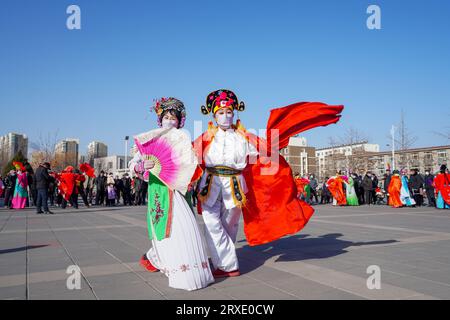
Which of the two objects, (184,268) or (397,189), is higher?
(397,189)

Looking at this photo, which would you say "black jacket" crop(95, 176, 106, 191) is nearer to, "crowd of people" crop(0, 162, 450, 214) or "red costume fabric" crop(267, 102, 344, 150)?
"crowd of people" crop(0, 162, 450, 214)

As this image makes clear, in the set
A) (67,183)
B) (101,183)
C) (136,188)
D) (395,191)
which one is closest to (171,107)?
(67,183)

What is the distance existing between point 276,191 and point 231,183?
0.95 meters

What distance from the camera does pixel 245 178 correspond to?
530cm

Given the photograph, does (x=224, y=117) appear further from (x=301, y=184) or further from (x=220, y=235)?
Answer: (x=301, y=184)

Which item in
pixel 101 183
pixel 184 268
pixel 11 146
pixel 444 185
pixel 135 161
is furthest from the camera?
pixel 11 146

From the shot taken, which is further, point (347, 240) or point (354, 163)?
point (354, 163)

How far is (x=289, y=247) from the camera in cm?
633

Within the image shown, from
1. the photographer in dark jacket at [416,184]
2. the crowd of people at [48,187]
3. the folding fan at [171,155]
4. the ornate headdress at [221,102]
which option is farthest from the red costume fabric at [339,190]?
the folding fan at [171,155]

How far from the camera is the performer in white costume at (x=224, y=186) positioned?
447cm
